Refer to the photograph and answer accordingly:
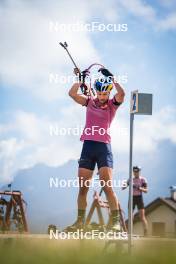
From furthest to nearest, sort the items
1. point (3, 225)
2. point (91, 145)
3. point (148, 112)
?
point (3, 225), point (91, 145), point (148, 112)

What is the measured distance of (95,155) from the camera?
714 centimetres

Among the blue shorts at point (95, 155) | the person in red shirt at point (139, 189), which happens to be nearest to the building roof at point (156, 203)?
the person in red shirt at point (139, 189)

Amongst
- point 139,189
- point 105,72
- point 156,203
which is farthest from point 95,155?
point 156,203

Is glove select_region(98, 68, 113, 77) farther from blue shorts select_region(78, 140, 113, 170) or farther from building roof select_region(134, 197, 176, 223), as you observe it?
building roof select_region(134, 197, 176, 223)

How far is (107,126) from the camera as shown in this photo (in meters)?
7.21

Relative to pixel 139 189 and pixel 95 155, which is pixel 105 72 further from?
pixel 139 189

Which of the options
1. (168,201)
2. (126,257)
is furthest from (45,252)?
(168,201)

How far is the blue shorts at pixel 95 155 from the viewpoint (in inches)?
281

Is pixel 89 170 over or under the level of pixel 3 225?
over

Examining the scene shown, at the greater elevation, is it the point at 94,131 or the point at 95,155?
the point at 94,131

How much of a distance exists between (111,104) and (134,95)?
776 mm

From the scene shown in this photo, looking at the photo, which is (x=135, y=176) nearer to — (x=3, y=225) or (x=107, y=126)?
(x=3, y=225)

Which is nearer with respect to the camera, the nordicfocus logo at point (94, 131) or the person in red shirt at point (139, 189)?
the nordicfocus logo at point (94, 131)

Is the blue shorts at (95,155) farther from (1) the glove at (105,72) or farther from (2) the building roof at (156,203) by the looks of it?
(2) the building roof at (156,203)
